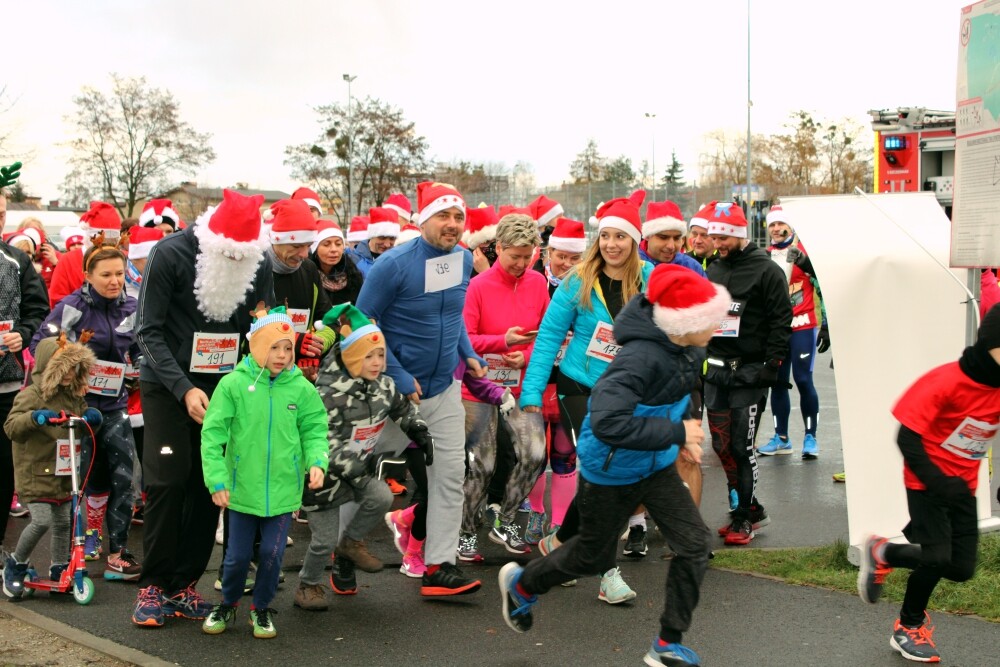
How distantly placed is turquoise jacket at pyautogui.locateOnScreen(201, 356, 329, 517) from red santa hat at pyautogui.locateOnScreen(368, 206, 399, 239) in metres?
4.34

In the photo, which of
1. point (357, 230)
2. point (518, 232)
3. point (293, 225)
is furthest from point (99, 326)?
→ point (357, 230)

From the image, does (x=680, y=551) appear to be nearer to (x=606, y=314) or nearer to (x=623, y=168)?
(x=606, y=314)

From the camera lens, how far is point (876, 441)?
19.5 ft

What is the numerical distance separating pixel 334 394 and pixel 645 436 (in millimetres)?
1770

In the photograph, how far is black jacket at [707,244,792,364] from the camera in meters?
6.86

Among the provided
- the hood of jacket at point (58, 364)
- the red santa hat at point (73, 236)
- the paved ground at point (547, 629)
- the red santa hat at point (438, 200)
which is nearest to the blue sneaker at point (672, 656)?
the paved ground at point (547, 629)

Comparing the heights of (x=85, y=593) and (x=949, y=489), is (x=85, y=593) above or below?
below

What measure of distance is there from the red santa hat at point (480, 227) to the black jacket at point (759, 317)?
9.04 feet

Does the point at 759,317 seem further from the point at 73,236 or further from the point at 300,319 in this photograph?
the point at 73,236

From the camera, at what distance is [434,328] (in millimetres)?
5941

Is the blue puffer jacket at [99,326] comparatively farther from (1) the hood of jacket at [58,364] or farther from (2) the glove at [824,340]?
(2) the glove at [824,340]

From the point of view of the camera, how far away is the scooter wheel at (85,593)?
5641 millimetres

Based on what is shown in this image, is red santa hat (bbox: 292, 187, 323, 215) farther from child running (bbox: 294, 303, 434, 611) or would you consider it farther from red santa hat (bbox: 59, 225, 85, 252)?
child running (bbox: 294, 303, 434, 611)

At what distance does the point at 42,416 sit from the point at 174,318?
0.97 metres
